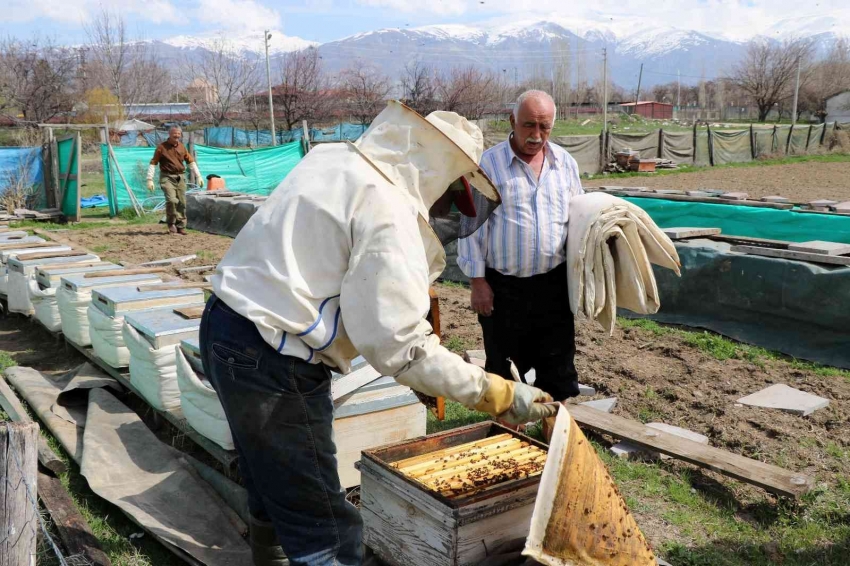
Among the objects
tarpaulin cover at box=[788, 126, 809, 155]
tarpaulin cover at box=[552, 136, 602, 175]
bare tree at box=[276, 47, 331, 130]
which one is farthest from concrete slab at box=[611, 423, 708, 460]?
bare tree at box=[276, 47, 331, 130]

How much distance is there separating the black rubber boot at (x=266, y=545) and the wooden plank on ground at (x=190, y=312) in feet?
7.14

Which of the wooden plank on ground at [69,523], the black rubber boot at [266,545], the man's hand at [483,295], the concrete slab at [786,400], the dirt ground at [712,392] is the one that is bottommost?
the dirt ground at [712,392]

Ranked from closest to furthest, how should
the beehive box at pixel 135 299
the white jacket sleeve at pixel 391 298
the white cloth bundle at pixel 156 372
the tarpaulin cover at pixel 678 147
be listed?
the white jacket sleeve at pixel 391 298 < the white cloth bundle at pixel 156 372 < the beehive box at pixel 135 299 < the tarpaulin cover at pixel 678 147

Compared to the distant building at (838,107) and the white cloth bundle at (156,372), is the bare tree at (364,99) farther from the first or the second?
the distant building at (838,107)

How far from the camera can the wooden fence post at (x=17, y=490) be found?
2.60 metres

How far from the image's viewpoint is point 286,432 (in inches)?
89.8

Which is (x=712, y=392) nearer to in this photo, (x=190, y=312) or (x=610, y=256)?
(x=610, y=256)

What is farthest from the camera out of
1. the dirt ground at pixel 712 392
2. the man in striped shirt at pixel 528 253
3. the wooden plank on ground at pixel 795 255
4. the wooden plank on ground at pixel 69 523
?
the wooden plank on ground at pixel 795 255

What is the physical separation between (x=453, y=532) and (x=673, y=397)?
312cm

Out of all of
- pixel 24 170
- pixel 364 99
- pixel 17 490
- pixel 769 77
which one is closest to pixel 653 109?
pixel 769 77

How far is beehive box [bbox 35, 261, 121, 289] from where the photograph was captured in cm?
649

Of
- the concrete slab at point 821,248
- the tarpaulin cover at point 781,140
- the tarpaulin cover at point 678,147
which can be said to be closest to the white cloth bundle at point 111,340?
the concrete slab at point 821,248

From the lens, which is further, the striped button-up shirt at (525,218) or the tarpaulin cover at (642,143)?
the tarpaulin cover at (642,143)

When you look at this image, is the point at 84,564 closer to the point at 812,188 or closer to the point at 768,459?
the point at 768,459
